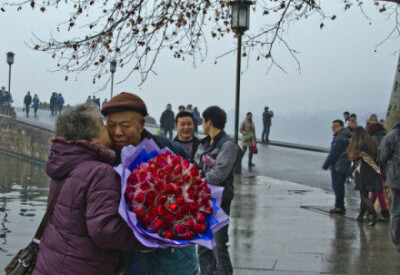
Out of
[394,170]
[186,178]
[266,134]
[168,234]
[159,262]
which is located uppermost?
[186,178]

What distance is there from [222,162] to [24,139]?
23497mm

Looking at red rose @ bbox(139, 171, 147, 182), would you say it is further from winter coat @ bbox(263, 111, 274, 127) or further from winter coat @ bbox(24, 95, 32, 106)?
winter coat @ bbox(24, 95, 32, 106)

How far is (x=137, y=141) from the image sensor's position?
2.98 m

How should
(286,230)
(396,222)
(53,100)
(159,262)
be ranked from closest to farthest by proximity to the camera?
(159,262) → (396,222) → (286,230) → (53,100)

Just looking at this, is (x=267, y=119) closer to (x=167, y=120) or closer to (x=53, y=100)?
(x=167, y=120)

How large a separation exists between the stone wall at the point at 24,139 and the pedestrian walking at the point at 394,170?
701 inches

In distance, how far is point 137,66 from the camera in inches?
369

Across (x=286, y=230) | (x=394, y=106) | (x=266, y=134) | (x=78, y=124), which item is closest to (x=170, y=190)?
(x=78, y=124)

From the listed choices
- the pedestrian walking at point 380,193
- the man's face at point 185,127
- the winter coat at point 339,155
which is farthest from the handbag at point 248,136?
the man's face at point 185,127

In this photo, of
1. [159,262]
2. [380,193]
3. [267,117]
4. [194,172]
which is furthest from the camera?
[267,117]

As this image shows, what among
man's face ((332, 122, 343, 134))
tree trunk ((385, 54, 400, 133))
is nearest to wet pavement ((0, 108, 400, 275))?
man's face ((332, 122, 343, 134))

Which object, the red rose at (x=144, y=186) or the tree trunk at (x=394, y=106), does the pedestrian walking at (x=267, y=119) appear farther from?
the red rose at (x=144, y=186)

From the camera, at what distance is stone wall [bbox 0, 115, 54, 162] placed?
24.1 meters

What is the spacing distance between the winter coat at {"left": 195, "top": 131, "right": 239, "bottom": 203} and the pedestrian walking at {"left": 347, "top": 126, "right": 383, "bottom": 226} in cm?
432
